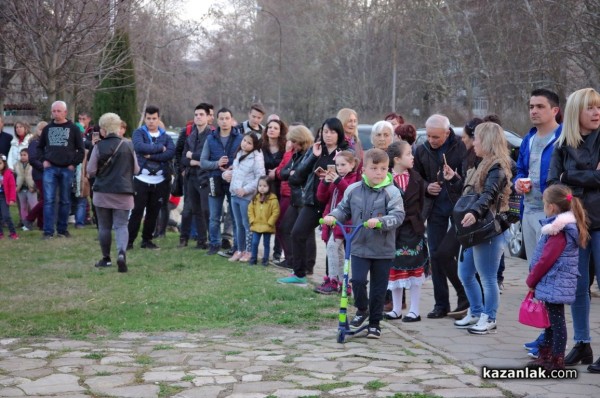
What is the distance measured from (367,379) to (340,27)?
5167cm

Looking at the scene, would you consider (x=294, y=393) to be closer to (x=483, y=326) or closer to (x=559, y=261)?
(x=559, y=261)

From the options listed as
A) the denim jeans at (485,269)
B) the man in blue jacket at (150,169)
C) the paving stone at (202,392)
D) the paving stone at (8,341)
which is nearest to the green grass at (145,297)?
the paving stone at (8,341)

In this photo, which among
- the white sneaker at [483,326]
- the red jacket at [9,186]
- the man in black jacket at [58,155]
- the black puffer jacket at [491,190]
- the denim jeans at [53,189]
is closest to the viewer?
the black puffer jacket at [491,190]

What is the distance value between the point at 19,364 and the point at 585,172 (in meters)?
4.38

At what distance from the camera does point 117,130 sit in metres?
12.2

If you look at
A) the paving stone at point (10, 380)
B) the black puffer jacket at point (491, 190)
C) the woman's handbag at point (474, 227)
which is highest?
the black puffer jacket at point (491, 190)

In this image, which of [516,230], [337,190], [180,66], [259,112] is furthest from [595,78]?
[180,66]

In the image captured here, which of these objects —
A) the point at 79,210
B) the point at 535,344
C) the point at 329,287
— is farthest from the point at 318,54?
the point at 535,344

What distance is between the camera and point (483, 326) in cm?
816

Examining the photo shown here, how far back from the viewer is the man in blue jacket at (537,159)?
733cm

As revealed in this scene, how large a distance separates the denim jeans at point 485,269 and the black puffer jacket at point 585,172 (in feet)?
4.34

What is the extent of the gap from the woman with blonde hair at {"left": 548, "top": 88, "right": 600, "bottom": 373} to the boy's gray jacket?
1510mm

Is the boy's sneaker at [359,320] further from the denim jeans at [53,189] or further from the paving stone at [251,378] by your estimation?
the denim jeans at [53,189]

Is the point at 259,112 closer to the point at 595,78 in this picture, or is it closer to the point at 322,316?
the point at 322,316
